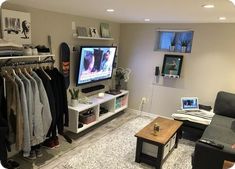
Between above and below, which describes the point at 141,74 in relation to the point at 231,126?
above

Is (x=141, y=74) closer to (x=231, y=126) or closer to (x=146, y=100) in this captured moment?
(x=146, y=100)

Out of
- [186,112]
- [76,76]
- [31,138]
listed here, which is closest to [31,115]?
[31,138]

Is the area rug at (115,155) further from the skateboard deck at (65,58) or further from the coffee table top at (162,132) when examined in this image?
the skateboard deck at (65,58)

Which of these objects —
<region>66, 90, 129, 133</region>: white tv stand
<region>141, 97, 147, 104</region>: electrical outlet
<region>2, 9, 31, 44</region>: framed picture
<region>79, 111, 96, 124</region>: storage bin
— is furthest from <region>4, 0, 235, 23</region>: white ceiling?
<region>141, 97, 147, 104</region>: electrical outlet

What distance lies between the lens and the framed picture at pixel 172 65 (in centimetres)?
397

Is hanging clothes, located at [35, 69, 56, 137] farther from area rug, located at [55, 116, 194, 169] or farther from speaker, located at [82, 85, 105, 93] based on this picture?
speaker, located at [82, 85, 105, 93]

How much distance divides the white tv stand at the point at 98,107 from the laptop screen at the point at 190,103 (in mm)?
1274

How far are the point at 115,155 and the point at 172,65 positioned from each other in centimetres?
A: 213

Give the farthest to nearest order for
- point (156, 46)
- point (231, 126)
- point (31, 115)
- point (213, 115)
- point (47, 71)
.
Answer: point (156, 46), point (213, 115), point (231, 126), point (47, 71), point (31, 115)

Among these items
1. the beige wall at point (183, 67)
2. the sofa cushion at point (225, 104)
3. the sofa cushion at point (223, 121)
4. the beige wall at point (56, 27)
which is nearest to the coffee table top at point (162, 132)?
the sofa cushion at point (223, 121)

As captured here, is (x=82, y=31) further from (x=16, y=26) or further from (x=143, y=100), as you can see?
(x=143, y=100)

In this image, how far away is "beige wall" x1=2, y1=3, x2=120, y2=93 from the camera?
2.71 m

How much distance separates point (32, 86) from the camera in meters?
2.32

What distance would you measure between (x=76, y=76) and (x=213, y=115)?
→ 241 cm
